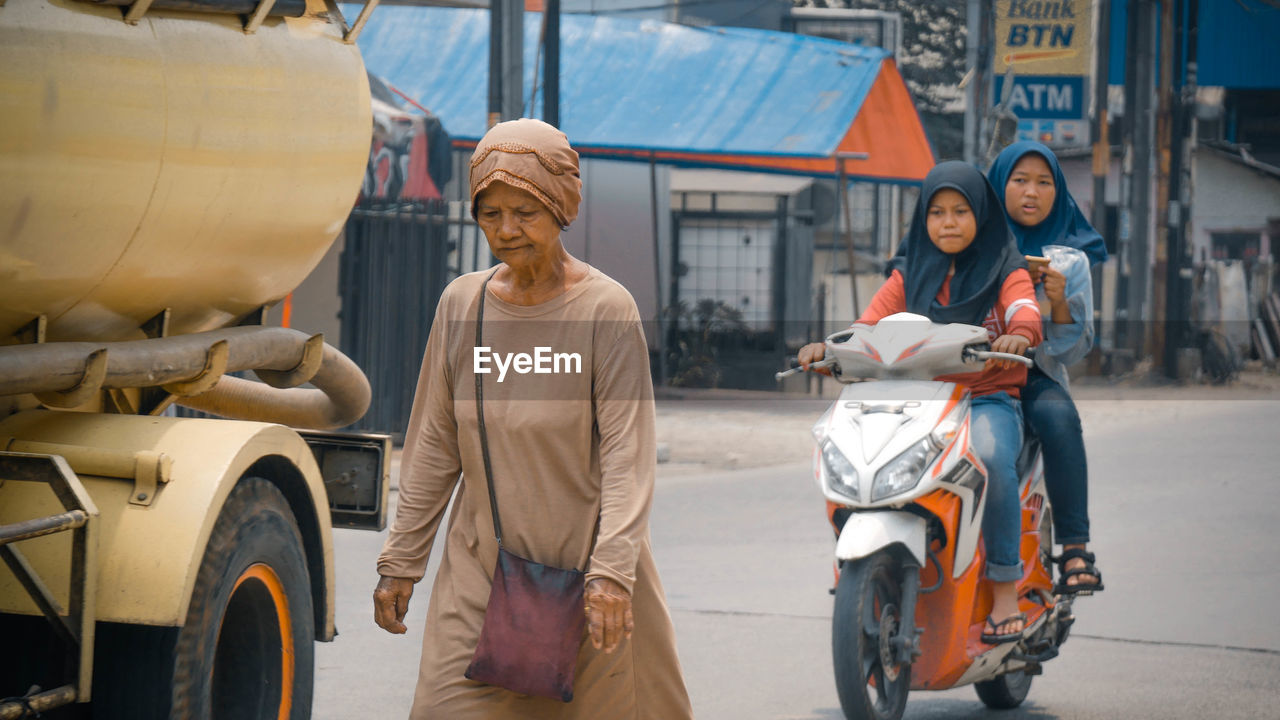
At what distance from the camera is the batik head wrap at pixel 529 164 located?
3.34m

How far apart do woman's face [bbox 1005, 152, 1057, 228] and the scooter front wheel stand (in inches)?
58.1

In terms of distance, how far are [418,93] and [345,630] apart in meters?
14.5

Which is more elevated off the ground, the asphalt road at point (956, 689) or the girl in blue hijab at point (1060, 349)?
the girl in blue hijab at point (1060, 349)

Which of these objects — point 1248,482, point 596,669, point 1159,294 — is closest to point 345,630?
point 596,669

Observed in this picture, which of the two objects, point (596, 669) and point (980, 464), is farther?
point (980, 464)

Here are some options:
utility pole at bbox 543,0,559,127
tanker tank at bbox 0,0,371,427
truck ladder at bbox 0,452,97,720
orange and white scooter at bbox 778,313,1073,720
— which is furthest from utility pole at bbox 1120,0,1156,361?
truck ladder at bbox 0,452,97,720

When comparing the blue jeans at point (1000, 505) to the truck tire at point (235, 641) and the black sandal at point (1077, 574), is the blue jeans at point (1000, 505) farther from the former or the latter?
the truck tire at point (235, 641)

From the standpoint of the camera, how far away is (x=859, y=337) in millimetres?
5559

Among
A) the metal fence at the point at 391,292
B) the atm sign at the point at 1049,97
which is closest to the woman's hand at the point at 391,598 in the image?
the metal fence at the point at 391,292

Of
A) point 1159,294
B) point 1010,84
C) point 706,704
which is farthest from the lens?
point 1159,294

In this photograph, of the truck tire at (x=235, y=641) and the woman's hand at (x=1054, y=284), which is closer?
the truck tire at (x=235, y=641)

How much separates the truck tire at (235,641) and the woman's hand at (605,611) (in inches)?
44.2

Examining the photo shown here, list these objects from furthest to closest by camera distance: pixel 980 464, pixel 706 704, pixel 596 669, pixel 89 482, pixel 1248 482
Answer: pixel 1248 482, pixel 706 704, pixel 980 464, pixel 89 482, pixel 596 669

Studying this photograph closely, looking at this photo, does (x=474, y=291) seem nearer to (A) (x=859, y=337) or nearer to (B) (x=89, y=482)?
(B) (x=89, y=482)
